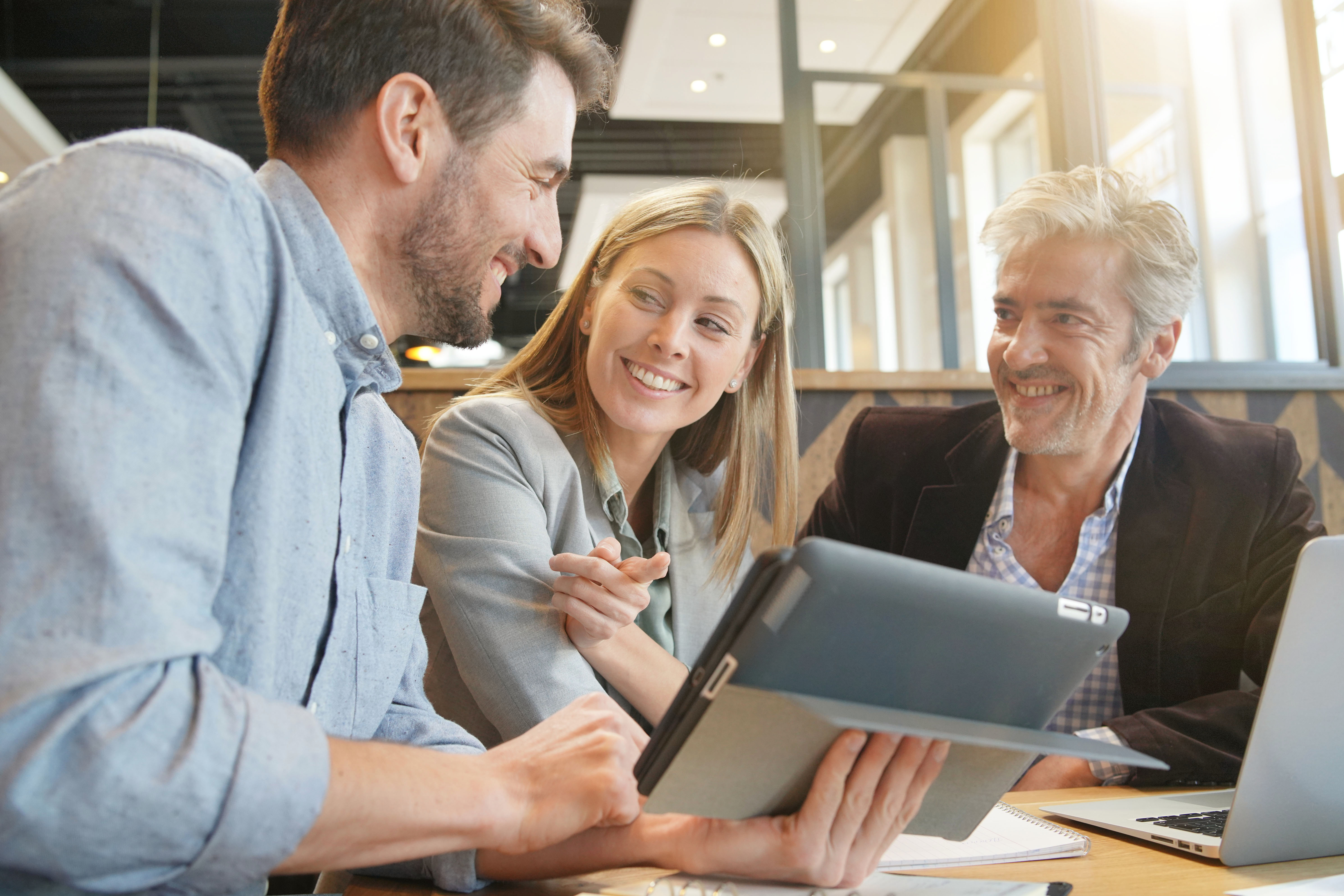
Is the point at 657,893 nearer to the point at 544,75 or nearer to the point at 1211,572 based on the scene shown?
the point at 544,75

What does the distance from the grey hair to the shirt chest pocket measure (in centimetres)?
125

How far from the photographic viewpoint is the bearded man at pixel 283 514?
0.51 meters

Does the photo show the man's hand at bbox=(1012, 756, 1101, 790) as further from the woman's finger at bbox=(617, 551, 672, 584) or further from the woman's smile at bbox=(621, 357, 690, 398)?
the woman's smile at bbox=(621, 357, 690, 398)

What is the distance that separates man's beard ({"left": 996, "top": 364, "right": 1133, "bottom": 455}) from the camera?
1.63 metres

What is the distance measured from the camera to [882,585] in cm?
60

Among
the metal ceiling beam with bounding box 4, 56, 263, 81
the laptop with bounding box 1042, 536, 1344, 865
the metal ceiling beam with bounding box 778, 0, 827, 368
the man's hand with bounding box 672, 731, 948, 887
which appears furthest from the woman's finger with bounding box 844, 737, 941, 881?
the metal ceiling beam with bounding box 4, 56, 263, 81

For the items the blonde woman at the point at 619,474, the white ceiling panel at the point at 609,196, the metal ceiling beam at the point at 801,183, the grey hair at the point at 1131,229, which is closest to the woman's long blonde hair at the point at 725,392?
the blonde woman at the point at 619,474

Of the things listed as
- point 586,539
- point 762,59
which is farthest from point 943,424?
point 762,59

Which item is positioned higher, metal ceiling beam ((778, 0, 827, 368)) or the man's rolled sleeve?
metal ceiling beam ((778, 0, 827, 368))

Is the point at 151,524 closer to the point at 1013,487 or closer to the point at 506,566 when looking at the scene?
the point at 506,566

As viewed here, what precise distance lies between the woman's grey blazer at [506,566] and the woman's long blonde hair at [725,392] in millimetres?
79

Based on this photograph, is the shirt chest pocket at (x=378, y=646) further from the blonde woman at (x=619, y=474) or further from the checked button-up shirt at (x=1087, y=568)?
the checked button-up shirt at (x=1087, y=568)

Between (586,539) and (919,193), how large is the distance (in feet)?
→ 24.0

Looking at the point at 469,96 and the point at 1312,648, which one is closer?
the point at 1312,648
